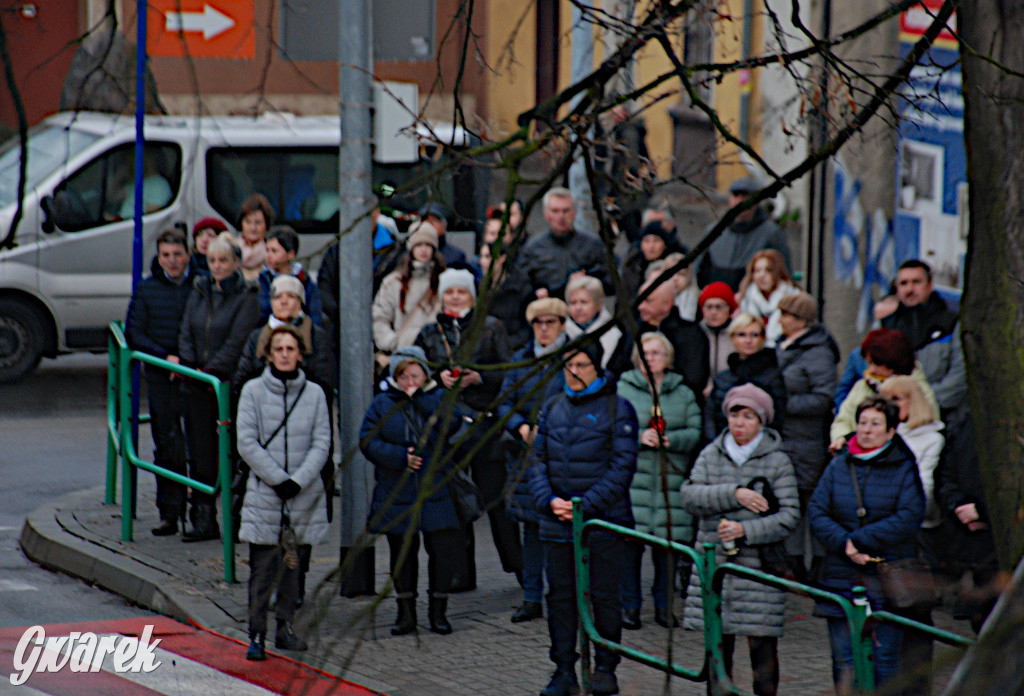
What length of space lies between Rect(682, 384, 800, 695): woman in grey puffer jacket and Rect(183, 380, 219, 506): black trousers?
11.3 ft

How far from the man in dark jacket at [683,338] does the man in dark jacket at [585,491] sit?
1.53 m

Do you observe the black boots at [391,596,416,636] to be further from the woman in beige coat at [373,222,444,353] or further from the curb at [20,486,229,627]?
the woman in beige coat at [373,222,444,353]

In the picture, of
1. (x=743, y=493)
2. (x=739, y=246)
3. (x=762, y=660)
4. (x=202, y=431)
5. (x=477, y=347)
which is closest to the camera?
(x=762, y=660)

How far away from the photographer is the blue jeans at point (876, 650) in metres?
5.47

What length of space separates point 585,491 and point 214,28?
3.61 metres

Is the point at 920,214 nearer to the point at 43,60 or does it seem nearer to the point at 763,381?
the point at 763,381

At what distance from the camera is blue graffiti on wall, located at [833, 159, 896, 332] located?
10188 millimetres

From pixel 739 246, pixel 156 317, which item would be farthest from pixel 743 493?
pixel 739 246

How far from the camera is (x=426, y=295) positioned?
1007 centimetres

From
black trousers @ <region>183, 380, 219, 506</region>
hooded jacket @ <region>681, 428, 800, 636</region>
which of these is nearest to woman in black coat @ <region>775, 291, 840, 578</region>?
hooded jacket @ <region>681, 428, 800, 636</region>

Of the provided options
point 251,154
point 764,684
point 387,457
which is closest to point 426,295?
point 387,457

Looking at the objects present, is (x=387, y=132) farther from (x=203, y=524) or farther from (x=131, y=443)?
(x=203, y=524)

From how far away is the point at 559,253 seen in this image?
35.3 ft

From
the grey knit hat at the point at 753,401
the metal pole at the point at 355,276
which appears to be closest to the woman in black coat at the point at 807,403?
the grey knit hat at the point at 753,401
